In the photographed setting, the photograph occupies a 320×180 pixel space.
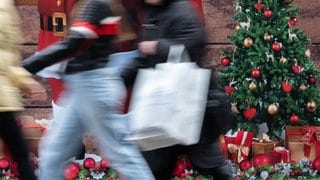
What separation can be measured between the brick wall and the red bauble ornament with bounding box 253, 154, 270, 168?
4.40 ft

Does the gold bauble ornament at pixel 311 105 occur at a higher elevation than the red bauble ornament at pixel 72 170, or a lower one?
higher

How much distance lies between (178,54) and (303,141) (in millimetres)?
2774

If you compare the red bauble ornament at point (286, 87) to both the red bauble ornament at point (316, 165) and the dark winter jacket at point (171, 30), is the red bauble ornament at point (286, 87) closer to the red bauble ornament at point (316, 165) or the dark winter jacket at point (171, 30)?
the red bauble ornament at point (316, 165)

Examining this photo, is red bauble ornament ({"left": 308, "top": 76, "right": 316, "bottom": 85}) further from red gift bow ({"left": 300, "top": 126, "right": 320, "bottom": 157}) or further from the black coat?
the black coat

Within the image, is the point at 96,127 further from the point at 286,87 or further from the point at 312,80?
the point at 312,80

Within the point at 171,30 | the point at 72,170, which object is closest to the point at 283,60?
the point at 72,170

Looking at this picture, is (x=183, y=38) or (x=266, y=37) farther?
(x=266, y=37)

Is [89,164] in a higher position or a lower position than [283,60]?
lower

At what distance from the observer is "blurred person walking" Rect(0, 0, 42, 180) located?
488 centimetres

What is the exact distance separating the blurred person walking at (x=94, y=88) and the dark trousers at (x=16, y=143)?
0.62 ft

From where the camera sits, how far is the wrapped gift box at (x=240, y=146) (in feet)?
23.9

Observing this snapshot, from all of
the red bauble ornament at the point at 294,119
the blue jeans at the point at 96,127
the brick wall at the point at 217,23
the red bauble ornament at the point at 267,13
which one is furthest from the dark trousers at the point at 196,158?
the brick wall at the point at 217,23

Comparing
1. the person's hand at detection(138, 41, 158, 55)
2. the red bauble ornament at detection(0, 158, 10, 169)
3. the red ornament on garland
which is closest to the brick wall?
the red ornament on garland

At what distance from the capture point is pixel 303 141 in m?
7.25
